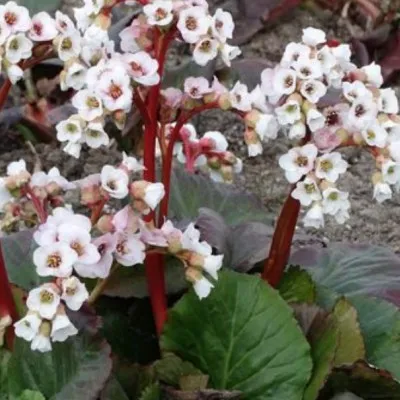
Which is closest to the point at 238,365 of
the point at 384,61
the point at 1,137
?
the point at 1,137

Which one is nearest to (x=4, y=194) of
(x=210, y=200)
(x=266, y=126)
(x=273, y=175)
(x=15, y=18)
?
(x=15, y=18)

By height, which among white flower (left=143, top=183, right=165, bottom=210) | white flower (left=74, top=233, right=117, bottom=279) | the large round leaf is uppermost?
white flower (left=143, top=183, right=165, bottom=210)

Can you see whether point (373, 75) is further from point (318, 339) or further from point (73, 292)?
point (73, 292)

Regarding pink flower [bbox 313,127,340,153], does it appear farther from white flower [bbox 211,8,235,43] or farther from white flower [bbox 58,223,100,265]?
white flower [bbox 58,223,100,265]

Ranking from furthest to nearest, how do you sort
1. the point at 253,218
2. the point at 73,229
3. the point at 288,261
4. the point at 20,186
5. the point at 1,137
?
the point at 1,137 → the point at 253,218 → the point at 288,261 → the point at 20,186 → the point at 73,229

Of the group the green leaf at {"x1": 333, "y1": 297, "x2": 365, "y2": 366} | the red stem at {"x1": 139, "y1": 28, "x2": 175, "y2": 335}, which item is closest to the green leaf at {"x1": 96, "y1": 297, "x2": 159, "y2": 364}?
the red stem at {"x1": 139, "y1": 28, "x2": 175, "y2": 335}

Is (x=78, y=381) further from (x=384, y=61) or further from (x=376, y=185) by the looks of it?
(x=384, y=61)

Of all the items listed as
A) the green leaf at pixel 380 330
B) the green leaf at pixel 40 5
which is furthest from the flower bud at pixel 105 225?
the green leaf at pixel 40 5
